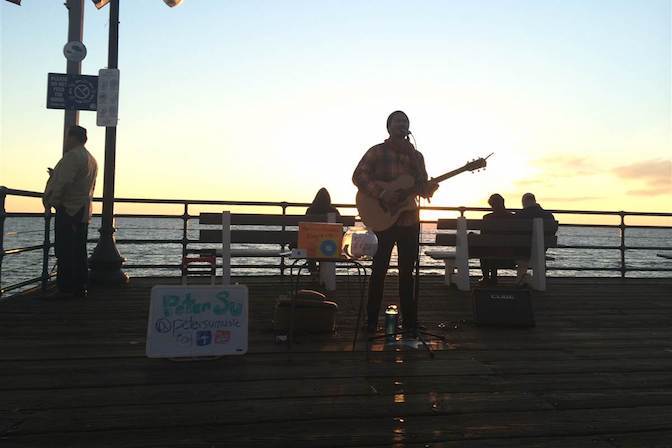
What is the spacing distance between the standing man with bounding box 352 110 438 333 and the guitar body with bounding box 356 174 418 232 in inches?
2.9

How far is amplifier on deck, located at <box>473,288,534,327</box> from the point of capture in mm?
4805

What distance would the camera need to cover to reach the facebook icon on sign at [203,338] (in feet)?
11.1

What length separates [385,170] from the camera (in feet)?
14.2

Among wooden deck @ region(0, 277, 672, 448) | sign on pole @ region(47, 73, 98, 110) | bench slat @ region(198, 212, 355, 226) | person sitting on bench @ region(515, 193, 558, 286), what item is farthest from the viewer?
person sitting on bench @ region(515, 193, 558, 286)

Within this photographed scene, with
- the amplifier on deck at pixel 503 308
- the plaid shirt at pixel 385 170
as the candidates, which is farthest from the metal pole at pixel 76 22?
the amplifier on deck at pixel 503 308

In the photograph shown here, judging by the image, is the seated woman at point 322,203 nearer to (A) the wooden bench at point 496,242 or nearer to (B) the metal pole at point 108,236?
(A) the wooden bench at point 496,242

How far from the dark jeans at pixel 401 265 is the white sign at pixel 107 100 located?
451 centimetres

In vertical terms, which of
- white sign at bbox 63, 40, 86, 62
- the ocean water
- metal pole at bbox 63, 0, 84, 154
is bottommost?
the ocean water

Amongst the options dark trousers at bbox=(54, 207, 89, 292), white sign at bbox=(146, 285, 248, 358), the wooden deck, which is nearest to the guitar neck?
the wooden deck

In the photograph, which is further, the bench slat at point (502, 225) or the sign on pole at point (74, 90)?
the bench slat at point (502, 225)

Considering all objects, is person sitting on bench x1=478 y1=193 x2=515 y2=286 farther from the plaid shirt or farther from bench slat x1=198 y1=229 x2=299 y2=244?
the plaid shirt

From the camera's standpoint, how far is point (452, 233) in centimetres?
754

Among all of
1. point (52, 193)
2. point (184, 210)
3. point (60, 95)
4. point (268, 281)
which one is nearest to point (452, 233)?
point (268, 281)

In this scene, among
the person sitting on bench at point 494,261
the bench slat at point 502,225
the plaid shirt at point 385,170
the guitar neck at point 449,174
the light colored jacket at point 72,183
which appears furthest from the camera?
the person sitting on bench at point 494,261
